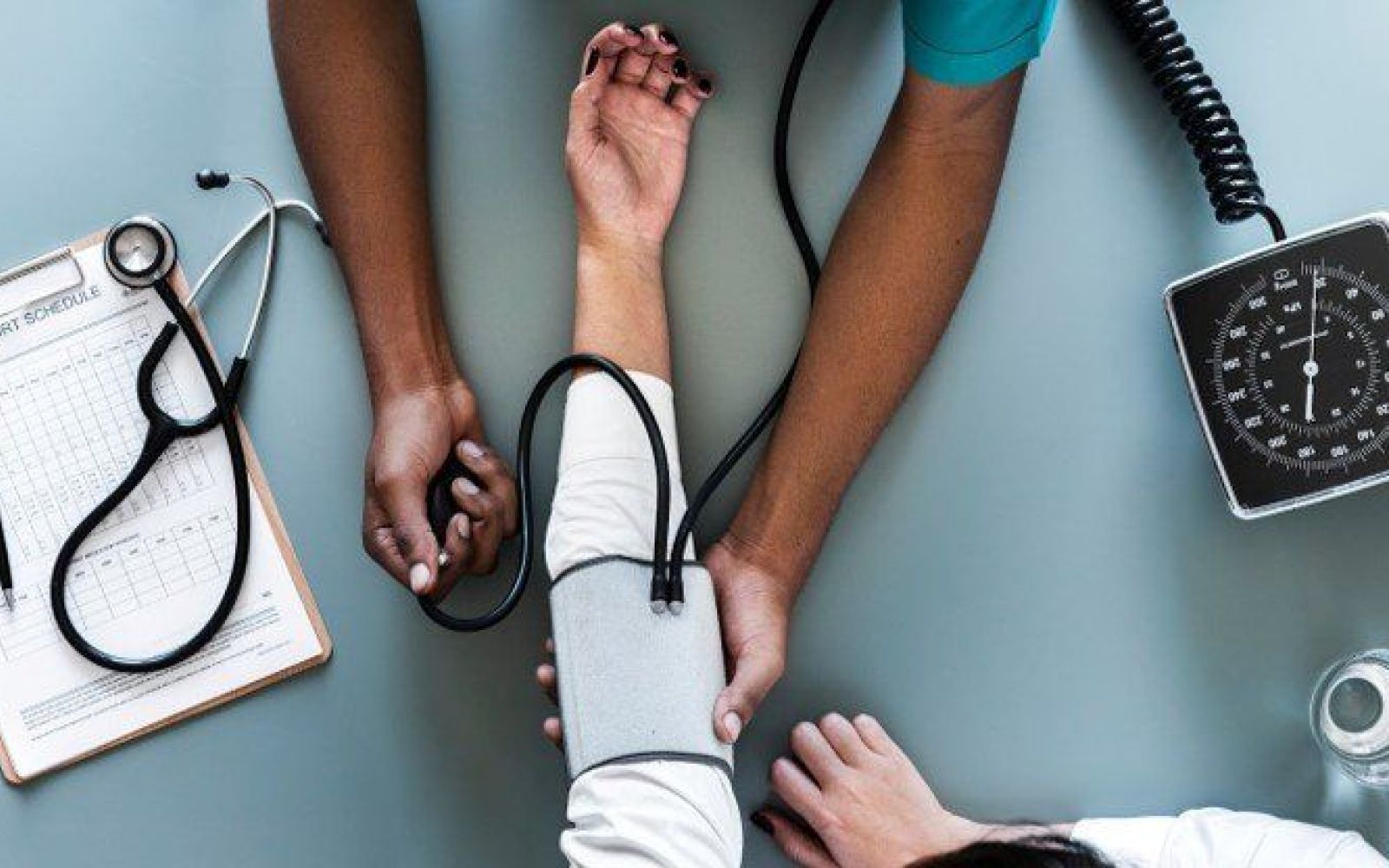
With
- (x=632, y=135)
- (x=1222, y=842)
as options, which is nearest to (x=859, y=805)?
(x=1222, y=842)

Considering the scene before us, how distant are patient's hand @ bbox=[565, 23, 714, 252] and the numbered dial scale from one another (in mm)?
452

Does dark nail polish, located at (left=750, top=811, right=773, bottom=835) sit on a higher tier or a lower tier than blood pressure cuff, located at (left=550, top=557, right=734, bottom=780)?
lower

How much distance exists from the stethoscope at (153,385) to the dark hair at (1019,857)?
2.15ft

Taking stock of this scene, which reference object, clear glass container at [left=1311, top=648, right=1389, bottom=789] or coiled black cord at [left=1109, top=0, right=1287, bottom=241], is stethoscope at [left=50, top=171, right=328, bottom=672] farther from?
clear glass container at [left=1311, top=648, right=1389, bottom=789]

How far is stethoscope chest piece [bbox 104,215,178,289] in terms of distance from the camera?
108cm

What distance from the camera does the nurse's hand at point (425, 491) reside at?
0.99 metres

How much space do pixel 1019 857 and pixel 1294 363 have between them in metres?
0.49

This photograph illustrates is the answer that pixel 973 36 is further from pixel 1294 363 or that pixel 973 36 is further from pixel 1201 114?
pixel 1294 363

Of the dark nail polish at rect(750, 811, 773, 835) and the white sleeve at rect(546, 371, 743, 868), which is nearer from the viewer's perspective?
the white sleeve at rect(546, 371, 743, 868)

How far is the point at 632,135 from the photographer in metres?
1.08

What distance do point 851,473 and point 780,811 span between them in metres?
0.31

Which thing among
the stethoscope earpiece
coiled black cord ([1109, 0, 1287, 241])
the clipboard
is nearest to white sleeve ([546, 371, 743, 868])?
the clipboard

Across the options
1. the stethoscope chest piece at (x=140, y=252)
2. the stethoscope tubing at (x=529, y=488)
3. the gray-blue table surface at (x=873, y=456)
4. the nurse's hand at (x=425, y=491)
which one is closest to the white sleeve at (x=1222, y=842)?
the gray-blue table surface at (x=873, y=456)

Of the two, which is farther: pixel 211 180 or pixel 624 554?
pixel 211 180
